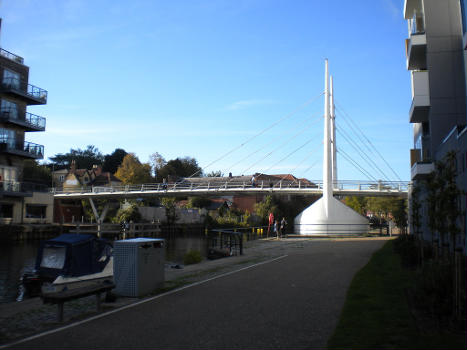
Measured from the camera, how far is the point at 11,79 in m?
45.7

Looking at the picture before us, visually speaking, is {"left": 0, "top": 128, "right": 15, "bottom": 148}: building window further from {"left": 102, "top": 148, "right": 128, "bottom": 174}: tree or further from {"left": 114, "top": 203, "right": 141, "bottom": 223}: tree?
{"left": 102, "top": 148, "right": 128, "bottom": 174}: tree

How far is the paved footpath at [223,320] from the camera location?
6.18 meters

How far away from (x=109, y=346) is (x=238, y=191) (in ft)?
165

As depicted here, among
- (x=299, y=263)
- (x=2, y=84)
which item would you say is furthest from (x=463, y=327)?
(x=2, y=84)

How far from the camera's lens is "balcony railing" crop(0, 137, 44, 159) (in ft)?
148

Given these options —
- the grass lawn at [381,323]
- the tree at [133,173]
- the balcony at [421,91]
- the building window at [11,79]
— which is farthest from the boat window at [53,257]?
the tree at [133,173]

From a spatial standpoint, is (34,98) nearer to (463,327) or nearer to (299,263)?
(299,263)

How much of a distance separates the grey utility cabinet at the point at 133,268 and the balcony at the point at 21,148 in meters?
41.1

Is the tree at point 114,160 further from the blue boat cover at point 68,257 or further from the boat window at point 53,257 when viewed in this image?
the boat window at point 53,257

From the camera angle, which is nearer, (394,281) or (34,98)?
(394,281)

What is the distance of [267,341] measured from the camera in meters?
6.18

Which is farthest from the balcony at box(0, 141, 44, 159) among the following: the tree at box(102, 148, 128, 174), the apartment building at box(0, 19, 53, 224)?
the tree at box(102, 148, 128, 174)

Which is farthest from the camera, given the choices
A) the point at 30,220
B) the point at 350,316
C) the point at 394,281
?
the point at 30,220

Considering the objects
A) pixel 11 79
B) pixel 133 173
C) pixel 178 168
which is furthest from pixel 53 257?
pixel 178 168
